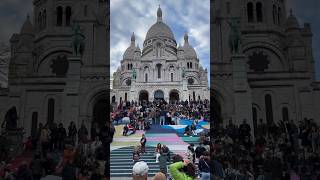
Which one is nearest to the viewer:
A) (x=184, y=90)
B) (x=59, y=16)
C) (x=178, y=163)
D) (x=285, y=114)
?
(x=178, y=163)

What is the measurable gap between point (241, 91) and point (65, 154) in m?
6.58

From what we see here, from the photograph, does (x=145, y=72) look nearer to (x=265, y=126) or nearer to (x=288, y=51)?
(x=288, y=51)

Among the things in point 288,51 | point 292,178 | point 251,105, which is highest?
point 288,51

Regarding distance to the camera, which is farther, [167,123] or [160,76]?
[160,76]

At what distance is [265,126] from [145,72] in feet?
45.5

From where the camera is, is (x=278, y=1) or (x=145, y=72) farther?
(x=145, y=72)

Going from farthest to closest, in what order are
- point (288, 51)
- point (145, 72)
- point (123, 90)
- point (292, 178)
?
point (145, 72), point (123, 90), point (288, 51), point (292, 178)

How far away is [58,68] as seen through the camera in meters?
19.1

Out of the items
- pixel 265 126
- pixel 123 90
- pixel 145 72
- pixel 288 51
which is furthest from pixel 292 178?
pixel 145 72

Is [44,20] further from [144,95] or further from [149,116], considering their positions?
[144,95]

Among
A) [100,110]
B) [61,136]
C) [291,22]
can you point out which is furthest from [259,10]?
[61,136]

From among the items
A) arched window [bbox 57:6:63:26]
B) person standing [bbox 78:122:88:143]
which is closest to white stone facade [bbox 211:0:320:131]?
person standing [bbox 78:122:88:143]

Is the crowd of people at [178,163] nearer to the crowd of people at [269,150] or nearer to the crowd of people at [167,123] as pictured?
the crowd of people at [167,123]

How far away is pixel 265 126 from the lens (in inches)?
623
